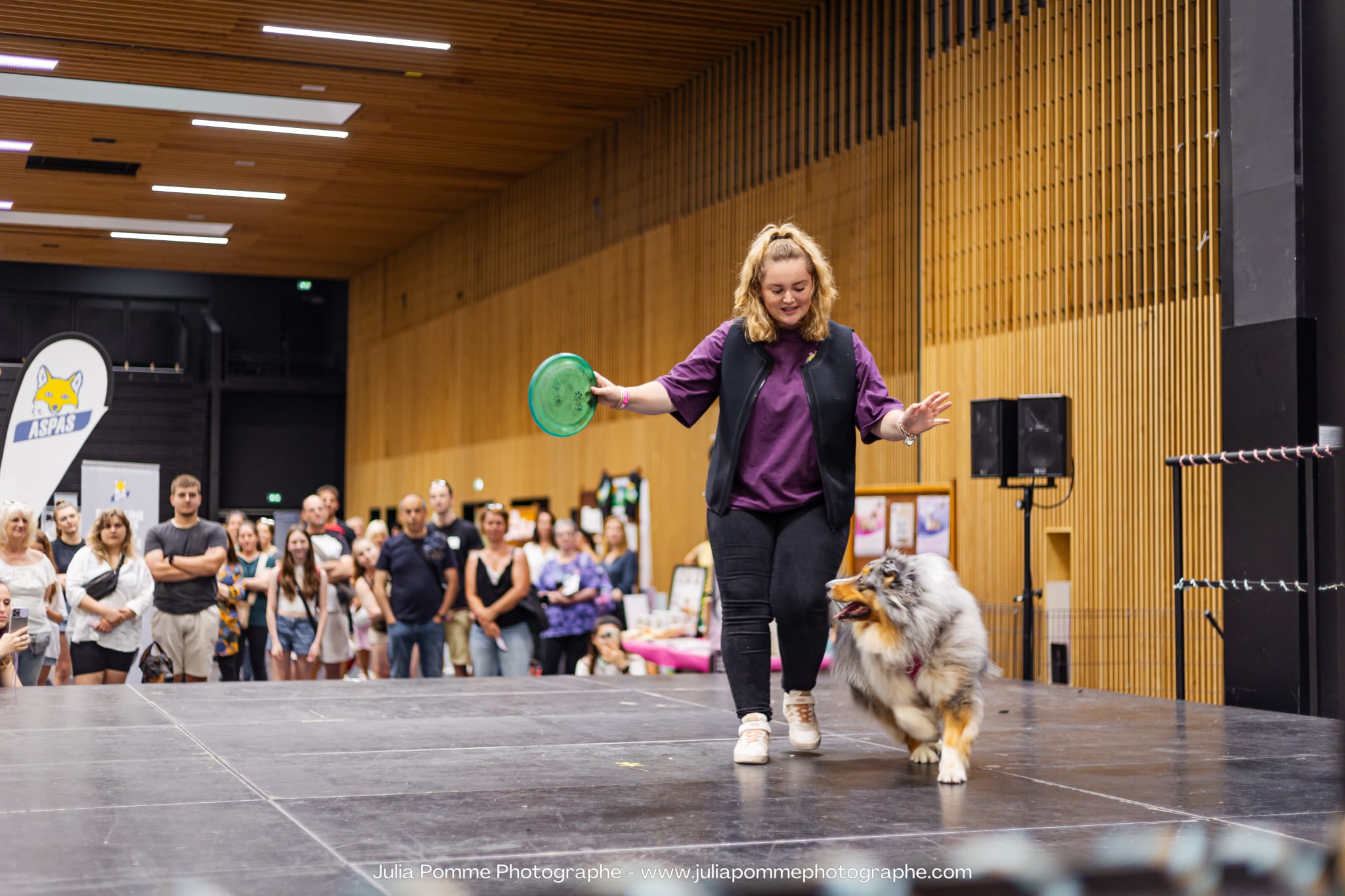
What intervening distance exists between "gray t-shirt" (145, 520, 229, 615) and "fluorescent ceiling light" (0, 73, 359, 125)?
663 centimetres

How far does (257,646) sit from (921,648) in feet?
20.3

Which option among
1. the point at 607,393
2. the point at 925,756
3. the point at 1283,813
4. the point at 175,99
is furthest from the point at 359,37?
the point at 1283,813

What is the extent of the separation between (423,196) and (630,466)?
18.8 ft

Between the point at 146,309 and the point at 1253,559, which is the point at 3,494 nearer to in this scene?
the point at 1253,559

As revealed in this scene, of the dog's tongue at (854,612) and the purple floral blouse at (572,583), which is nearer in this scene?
the dog's tongue at (854,612)

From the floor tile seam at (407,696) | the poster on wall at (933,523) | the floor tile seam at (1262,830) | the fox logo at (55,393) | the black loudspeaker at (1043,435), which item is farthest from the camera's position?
the poster on wall at (933,523)

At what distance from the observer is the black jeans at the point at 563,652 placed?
902cm

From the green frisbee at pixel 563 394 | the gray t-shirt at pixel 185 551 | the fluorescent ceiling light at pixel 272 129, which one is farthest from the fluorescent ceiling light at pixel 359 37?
the green frisbee at pixel 563 394

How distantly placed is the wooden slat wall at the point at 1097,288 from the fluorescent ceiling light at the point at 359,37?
14.8 ft

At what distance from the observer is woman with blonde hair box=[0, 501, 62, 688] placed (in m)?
6.72

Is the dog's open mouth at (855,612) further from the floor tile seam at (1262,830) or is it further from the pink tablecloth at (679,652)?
the pink tablecloth at (679,652)

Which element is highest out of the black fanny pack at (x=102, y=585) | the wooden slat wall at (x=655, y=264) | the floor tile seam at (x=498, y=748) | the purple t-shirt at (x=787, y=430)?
the wooden slat wall at (x=655, y=264)

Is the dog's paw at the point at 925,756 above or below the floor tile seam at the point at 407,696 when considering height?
above

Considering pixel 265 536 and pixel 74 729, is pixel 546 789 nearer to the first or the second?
pixel 74 729
